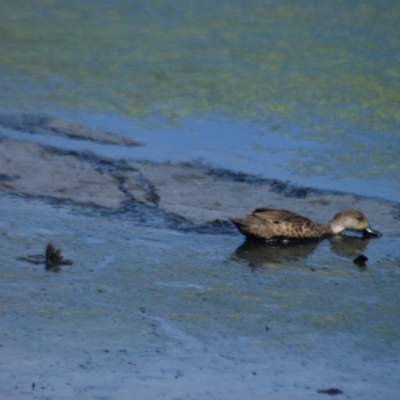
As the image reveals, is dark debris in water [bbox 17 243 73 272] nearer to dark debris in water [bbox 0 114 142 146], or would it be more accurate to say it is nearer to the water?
the water

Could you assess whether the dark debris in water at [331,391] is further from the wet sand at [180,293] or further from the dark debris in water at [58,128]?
the dark debris in water at [58,128]

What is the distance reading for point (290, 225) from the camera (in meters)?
6.03

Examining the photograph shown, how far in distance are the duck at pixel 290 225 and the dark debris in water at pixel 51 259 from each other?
1023 mm

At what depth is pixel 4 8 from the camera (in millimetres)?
12648

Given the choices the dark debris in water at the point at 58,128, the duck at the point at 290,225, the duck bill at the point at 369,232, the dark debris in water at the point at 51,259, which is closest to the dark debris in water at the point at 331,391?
the dark debris in water at the point at 51,259

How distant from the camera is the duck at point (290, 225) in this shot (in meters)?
5.98

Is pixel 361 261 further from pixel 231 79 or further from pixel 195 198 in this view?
pixel 231 79

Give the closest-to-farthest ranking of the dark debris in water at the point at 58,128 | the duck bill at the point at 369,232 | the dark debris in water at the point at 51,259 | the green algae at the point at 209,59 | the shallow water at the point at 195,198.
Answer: the shallow water at the point at 195,198
the dark debris in water at the point at 51,259
the duck bill at the point at 369,232
the dark debris in water at the point at 58,128
the green algae at the point at 209,59

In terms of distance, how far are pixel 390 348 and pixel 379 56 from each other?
683cm

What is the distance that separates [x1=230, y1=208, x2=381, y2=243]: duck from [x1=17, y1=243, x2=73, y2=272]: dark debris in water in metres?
1.02

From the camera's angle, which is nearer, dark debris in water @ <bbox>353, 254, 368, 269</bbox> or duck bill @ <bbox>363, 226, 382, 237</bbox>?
dark debris in water @ <bbox>353, 254, 368, 269</bbox>

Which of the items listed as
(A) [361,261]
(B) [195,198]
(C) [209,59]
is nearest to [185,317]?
(A) [361,261]

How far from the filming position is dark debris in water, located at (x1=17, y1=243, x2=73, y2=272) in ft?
17.4

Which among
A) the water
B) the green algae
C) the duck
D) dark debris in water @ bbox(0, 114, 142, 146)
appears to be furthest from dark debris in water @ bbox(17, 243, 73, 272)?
the green algae
